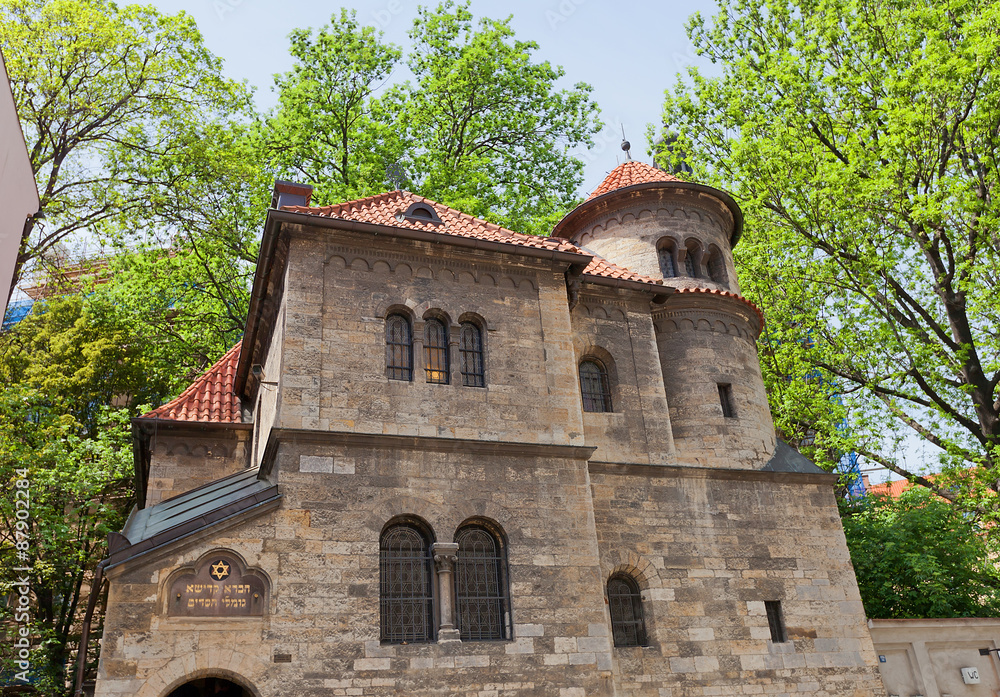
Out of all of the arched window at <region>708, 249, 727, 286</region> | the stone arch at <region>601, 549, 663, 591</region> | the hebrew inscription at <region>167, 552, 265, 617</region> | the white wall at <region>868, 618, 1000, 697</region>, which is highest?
the arched window at <region>708, 249, 727, 286</region>

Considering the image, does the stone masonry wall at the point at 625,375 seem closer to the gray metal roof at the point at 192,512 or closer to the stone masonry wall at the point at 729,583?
the stone masonry wall at the point at 729,583

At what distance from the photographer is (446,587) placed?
10.4m

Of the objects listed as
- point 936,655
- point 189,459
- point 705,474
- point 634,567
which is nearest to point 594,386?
point 705,474

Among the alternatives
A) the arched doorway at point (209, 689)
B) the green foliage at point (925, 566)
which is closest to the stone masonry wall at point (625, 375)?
the arched doorway at point (209, 689)

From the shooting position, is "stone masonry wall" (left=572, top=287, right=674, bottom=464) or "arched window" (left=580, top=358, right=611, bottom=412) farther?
"arched window" (left=580, top=358, right=611, bottom=412)

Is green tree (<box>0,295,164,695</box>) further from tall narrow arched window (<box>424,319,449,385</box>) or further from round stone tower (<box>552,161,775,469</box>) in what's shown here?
round stone tower (<box>552,161,775,469</box>)

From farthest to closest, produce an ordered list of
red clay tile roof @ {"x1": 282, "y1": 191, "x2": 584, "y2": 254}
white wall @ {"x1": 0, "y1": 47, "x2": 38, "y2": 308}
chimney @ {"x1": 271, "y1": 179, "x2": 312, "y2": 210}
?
chimney @ {"x1": 271, "y1": 179, "x2": 312, "y2": 210} < red clay tile roof @ {"x1": 282, "y1": 191, "x2": 584, "y2": 254} < white wall @ {"x1": 0, "y1": 47, "x2": 38, "y2": 308}

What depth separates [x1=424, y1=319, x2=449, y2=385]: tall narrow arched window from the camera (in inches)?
471

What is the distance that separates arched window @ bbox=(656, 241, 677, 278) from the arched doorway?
11.2m

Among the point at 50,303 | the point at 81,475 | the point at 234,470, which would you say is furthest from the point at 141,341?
the point at 234,470

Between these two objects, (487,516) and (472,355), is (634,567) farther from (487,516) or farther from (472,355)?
(472,355)

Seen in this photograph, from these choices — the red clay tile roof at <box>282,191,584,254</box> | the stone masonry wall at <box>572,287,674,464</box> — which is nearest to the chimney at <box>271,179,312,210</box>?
the red clay tile roof at <box>282,191,584,254</box>

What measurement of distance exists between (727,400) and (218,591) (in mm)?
9905

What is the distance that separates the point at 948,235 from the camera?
1809cm
